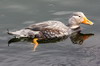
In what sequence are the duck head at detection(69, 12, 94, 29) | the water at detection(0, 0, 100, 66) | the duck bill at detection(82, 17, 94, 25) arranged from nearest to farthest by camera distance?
the water at detection(0, 0, 100, 66) < the duck bill at detection(82, 17, 94, 25) < the duck head at detection(69, 12, 94, 29)

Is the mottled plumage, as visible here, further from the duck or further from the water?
the water

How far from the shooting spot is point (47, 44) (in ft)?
35.2

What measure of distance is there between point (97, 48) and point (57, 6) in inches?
130

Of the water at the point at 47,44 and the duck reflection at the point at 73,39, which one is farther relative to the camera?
the duck reflection at the point at 73,39

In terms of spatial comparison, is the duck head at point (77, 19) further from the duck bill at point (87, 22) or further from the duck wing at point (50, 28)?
the duck wing at point (50, 28)

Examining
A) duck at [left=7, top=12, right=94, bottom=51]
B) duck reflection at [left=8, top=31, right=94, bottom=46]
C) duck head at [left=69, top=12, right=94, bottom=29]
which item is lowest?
duck reflection at [left=8, top=31, right=94, bottom=46]

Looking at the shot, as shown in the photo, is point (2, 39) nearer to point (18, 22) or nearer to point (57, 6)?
point (18, 22)

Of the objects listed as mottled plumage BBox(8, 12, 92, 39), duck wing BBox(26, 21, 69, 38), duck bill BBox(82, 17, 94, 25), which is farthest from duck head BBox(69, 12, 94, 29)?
duck wing BBox(26, 21, 69, 38)

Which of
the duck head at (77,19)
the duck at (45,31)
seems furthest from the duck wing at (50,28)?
the duck head at (77,19)

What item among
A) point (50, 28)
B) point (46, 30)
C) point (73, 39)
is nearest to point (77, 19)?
point (73, 39)

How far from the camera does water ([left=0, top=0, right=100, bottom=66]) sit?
941 cm

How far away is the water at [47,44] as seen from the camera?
941 cm

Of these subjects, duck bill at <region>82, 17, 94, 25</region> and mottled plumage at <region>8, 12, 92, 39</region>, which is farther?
duck bill at <region>82, 17, 94, 25</region>

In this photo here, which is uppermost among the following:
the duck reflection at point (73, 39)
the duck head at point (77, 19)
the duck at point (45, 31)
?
the duck head at point (77, 19)
